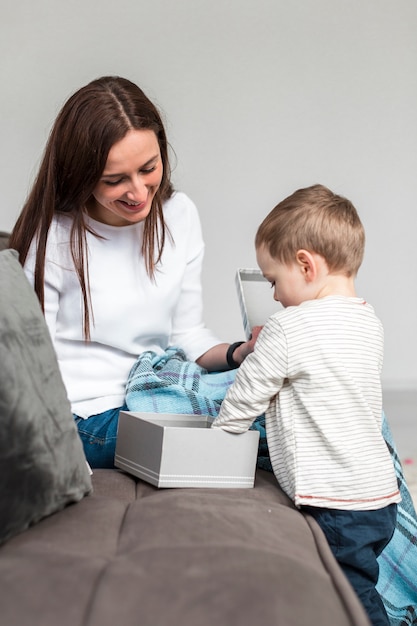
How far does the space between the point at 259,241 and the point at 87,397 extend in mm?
558

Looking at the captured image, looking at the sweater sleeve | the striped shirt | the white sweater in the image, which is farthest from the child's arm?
the sweater sleeve

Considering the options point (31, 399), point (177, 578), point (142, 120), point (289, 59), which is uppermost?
point (289, 59)

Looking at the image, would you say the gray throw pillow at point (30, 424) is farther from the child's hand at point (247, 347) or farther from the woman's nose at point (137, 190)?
the child's hand at point (247, 347)

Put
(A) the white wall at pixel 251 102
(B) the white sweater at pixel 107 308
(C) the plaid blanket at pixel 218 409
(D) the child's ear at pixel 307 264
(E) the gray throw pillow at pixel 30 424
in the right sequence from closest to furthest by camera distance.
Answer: (E) the gray throw pillow at pixel 30 424 → (D) the child's ear at pixel 307 264 → (C) the plaid blanket at pixel 218 409 → (B) the white sweater at pixel 107 308 → (A) the white wall at pixel 251 102

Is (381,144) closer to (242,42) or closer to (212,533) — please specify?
(242,42)

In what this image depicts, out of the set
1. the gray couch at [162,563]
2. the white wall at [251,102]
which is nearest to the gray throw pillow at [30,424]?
the gray couch at [162,563]

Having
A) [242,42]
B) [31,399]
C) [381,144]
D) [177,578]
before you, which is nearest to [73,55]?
[242,42]

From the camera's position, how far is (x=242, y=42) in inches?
166

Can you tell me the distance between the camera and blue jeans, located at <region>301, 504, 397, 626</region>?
1.39m

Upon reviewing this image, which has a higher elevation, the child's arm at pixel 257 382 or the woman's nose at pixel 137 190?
the woman's nose at pixel 137 190

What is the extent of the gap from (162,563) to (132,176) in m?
0.97

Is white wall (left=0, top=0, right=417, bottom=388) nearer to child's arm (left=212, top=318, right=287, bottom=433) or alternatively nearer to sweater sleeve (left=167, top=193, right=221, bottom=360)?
sweater sleeve (left=167, top=193, right=221, bottom=360)

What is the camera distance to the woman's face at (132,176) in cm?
177

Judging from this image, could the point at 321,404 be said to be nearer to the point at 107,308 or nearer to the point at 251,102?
the point at 107,308
